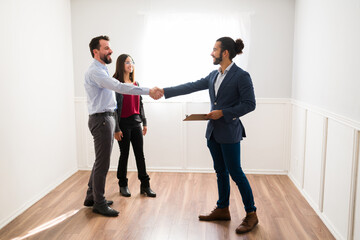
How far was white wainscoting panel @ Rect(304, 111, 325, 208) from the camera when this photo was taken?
10.1ft

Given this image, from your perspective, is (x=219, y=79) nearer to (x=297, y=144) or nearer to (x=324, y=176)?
(x=324, y=176)

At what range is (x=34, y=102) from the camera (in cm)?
340

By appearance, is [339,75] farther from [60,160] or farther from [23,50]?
[60,160]

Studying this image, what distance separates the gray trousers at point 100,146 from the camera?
296 cm

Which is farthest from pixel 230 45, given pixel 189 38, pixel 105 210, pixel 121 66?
pixel 105 210

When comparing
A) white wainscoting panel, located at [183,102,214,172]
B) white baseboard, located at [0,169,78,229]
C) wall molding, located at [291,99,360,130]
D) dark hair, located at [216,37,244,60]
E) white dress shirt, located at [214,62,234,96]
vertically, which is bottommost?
white baseboard, located at [0,169,78,229]

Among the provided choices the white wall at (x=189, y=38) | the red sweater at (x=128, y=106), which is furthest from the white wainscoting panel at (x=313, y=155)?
the red sweater at (x=128, y=106)

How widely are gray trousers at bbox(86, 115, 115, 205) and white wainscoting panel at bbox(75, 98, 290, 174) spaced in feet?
4.60

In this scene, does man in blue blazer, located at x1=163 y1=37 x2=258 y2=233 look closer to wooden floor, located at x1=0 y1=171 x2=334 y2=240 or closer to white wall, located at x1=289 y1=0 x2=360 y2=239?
wooden floor, located at x1=0 y1=171 x2=334 y2=240

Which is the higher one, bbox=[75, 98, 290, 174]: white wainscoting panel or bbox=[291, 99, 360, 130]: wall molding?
bbox=[291, 99, 360, 130]: wall molding

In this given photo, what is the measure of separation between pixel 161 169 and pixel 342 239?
242cm

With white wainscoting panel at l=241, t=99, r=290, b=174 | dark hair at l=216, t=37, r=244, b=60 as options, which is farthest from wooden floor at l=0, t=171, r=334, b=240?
dark hair at l=216, t=37, r=244, b=60

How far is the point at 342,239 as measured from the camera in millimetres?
2535

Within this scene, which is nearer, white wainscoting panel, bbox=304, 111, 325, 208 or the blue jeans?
the blue jeans
